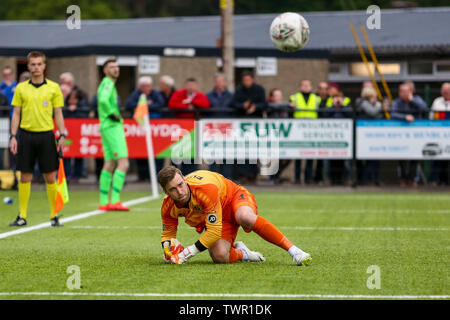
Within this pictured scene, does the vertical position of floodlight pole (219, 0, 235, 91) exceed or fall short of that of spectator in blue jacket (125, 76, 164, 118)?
it exceeds it

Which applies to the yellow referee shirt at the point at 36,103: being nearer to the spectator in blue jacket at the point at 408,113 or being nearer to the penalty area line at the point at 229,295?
the penalty area line at the point at 229,295

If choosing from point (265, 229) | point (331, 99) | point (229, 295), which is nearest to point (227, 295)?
point (229, 295)

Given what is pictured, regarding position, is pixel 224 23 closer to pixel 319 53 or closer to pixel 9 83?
pixel 319 53

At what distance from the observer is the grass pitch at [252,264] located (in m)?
6.70

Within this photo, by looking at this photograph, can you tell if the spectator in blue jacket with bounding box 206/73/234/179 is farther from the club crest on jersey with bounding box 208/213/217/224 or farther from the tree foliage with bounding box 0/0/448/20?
the tree foliage with bounding box 0/0/448/20

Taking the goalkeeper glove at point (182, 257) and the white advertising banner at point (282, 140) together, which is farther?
the white advertising banner at point (282, 140)

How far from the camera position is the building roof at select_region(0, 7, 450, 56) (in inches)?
907

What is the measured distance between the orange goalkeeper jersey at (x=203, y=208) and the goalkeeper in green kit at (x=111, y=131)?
5.81 metres

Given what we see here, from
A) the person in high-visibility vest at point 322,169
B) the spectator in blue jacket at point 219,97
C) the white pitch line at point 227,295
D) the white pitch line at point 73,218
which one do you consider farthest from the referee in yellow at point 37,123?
the person in high-visibility vest at point 322,169

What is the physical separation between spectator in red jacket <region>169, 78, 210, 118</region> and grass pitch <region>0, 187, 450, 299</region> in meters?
4.02

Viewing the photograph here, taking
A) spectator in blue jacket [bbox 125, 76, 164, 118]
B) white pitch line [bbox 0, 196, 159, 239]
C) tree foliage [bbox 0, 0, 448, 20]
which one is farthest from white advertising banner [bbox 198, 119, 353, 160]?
tree foliage [bbox 0, 0, 448, 20]

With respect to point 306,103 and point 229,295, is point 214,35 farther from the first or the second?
point 229,295

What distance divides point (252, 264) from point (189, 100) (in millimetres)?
10329

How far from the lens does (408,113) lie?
17.8 m
